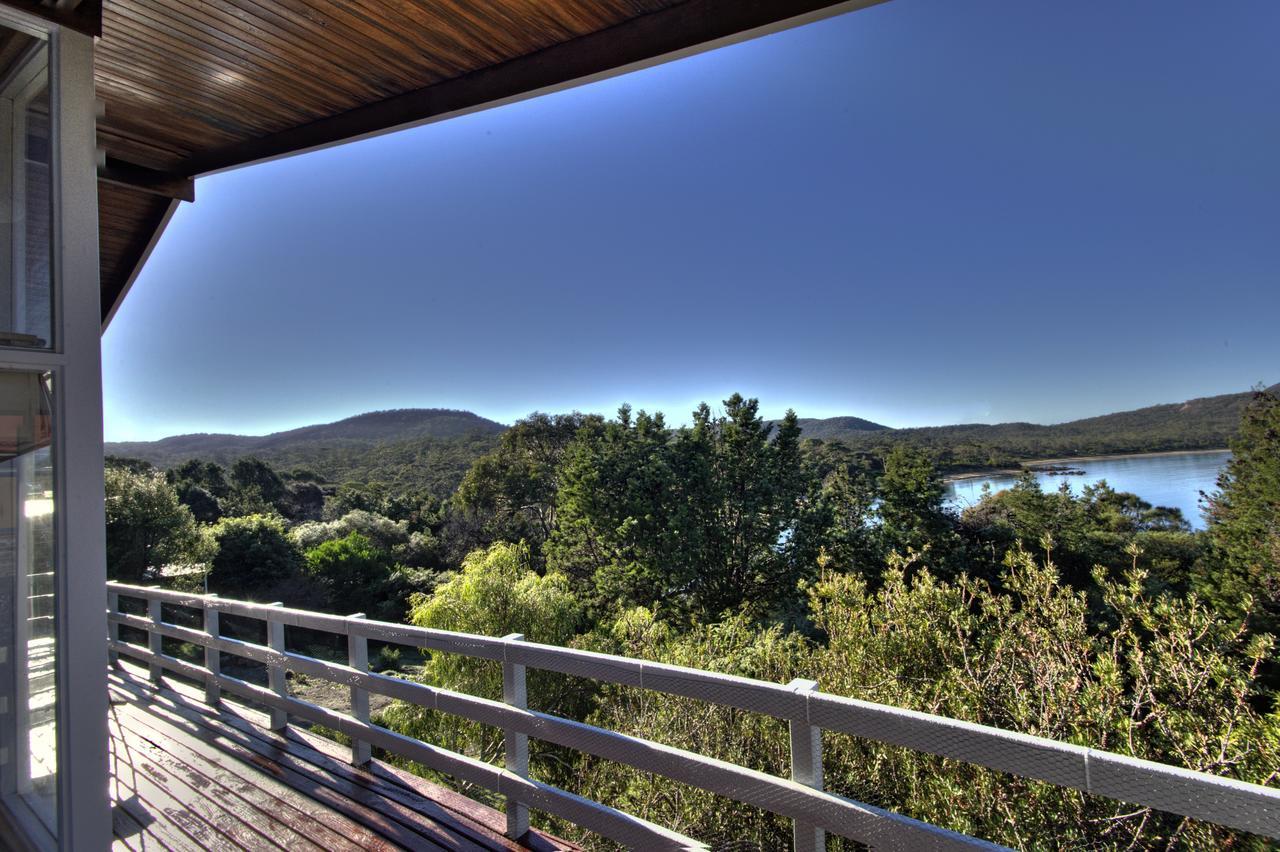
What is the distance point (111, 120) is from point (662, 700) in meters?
5.32

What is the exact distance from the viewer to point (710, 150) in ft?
87.3

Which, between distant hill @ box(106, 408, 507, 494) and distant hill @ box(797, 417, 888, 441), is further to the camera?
distant hill @ box(106, 408, 507, 494)

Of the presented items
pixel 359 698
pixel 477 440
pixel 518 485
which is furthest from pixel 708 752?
pixel 477 440

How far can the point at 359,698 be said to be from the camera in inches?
107

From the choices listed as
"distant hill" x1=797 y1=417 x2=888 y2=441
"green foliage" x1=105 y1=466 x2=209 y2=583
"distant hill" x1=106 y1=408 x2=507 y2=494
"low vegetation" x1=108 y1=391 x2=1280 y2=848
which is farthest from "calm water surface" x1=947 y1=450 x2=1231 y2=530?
"green foliage" x1=105 y1=466 x2=209 y2=583

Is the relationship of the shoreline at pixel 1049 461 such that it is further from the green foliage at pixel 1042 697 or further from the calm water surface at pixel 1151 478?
the green foliage at pixel 1042 697

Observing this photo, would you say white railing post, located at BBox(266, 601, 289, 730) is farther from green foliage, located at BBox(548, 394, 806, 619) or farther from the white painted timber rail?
green foliage, located at BBox(548, 394, 806, 619)

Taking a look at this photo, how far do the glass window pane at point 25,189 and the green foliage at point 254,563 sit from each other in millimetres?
28094

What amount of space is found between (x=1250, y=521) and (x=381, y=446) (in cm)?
4078

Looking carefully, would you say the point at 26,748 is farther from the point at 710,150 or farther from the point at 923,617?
the point at 710,150

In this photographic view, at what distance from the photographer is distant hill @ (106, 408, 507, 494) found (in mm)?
36688

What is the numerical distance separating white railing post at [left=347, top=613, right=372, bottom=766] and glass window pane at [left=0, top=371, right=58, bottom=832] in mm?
1266

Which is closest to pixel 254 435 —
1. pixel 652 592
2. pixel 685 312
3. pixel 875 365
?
pixel 685 312

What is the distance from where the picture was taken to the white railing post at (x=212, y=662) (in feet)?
11.5
